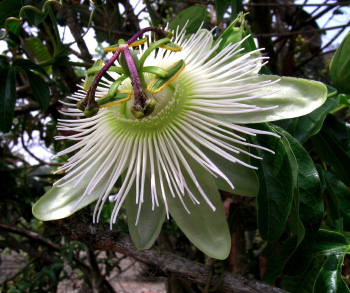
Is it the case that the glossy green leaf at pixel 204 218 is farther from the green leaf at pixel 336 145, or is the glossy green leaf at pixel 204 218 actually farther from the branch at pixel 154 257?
the green leaf at pixel 336 145

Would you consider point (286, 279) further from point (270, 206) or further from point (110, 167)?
point (110, 167)

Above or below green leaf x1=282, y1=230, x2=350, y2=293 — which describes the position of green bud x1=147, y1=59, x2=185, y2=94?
above

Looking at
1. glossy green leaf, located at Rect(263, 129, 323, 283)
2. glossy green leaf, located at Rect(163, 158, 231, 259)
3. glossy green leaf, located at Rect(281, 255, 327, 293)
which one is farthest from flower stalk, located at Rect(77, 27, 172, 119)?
glossy green leaf, located at Rect(281, 255, 327, 293)

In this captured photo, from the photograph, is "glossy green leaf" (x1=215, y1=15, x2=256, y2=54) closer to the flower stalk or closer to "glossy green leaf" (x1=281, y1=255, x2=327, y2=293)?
the flower stalk

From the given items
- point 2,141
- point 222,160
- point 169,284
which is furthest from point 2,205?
point 222,160

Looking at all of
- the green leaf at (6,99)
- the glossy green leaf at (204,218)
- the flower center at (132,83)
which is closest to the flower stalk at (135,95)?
the flower center at (132,83)

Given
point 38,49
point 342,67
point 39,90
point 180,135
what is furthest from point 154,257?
point 38,49
